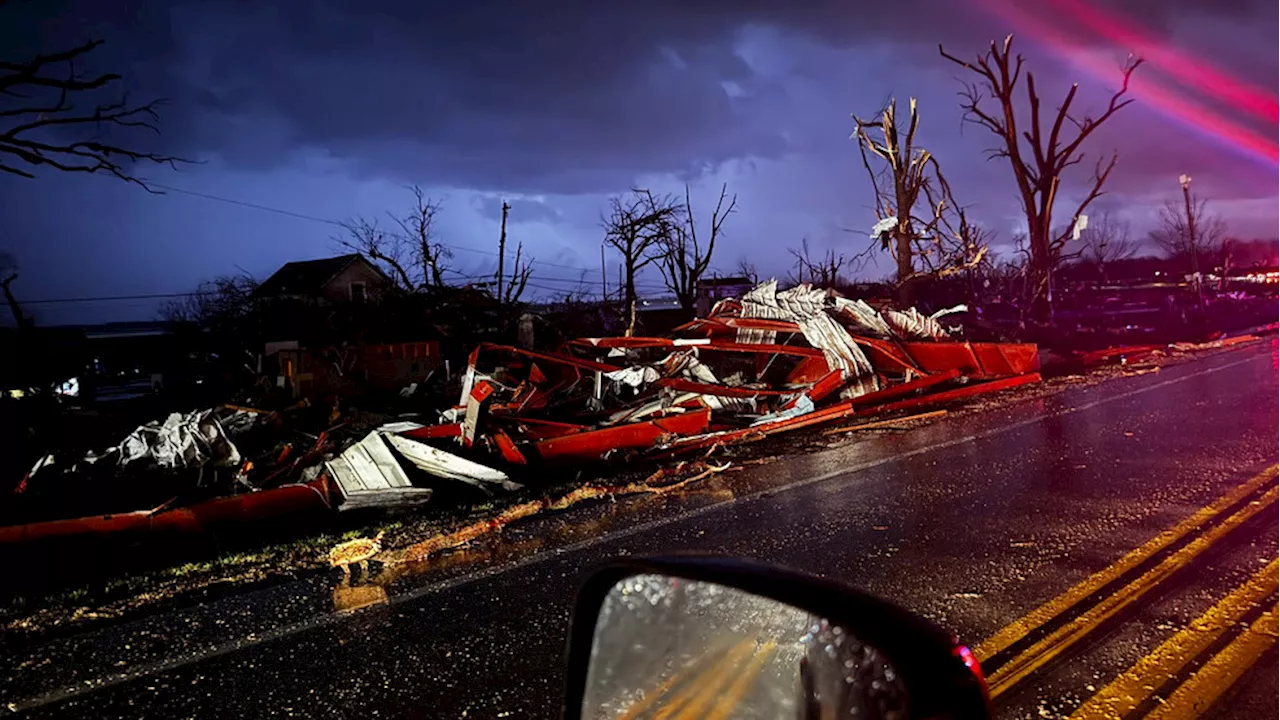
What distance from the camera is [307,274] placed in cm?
5116

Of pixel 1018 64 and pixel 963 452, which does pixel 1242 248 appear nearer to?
pixel 1018 64

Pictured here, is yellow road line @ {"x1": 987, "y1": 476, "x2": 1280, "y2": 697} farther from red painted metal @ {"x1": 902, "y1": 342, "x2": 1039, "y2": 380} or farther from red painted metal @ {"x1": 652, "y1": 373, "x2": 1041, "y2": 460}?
red painted metal @ {"x1": 902, "y1": 342, "x2": 1039, "y2": 380}

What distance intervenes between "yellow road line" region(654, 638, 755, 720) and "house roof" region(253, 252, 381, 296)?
4971cm

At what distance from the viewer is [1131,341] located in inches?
845

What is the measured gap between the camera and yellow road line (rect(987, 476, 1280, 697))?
9.95ft

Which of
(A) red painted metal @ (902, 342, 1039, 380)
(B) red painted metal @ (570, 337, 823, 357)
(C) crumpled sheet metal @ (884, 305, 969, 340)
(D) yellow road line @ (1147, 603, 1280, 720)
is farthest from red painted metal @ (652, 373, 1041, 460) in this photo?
(D) yellow road line @ (1147, 603, 1280, 720)

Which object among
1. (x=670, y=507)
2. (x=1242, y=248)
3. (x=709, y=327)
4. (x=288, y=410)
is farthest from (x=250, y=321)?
(x=1242, y=248)

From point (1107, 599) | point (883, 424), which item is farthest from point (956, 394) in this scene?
point (1107, 599)

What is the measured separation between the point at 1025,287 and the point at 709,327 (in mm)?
15398

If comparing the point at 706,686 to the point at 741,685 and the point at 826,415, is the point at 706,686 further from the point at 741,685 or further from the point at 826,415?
the point at 826,415

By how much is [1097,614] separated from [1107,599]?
0.23 metres

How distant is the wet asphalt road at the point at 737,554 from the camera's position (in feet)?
10.6

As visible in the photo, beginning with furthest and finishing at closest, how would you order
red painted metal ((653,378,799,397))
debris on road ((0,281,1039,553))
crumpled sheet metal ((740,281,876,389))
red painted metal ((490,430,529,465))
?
1. crumpled sheet metal ((740,281,876,389))
2. red painted metal ((653,378,799,397))
3. red painted metal ((490,430,529,465))
4. debris on road ((0,281,1039,553))

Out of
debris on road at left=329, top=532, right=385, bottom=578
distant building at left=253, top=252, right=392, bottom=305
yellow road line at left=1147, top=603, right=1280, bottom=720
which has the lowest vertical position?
yellow road line at left=1147, top=603, right=1280, bottom=720
